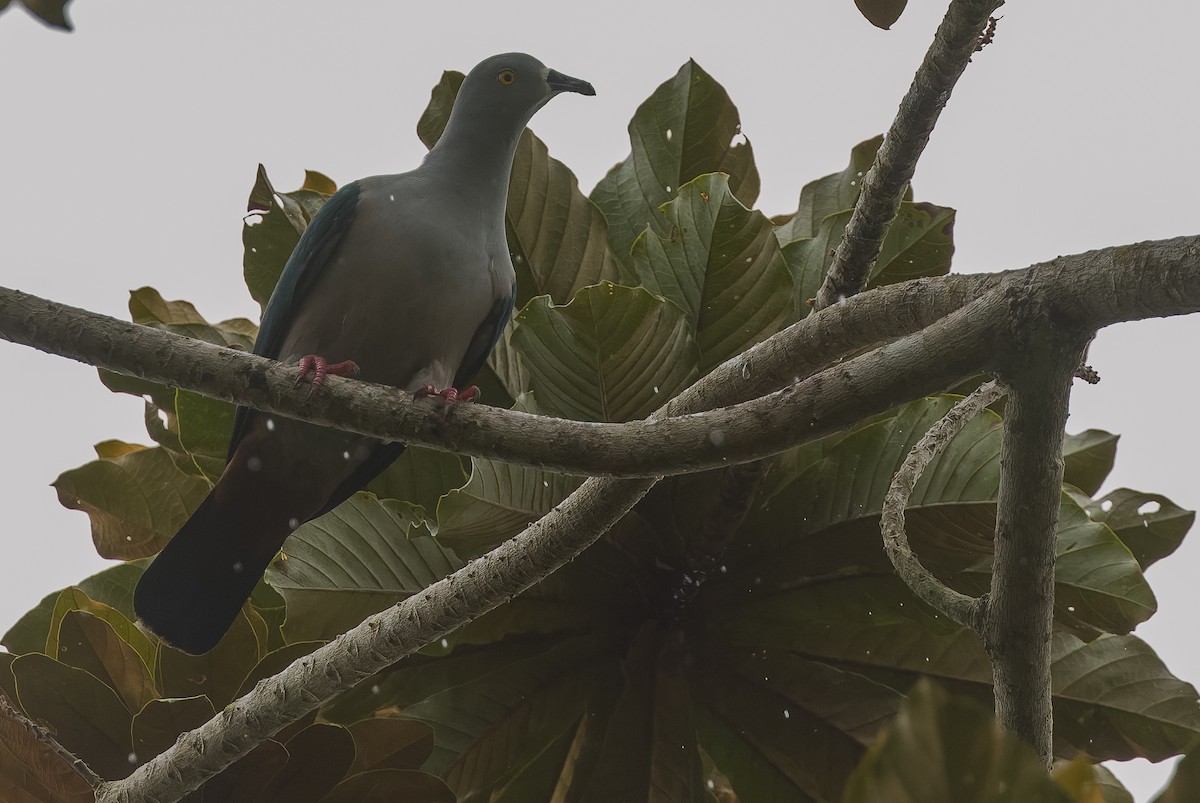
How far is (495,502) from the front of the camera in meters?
1.84

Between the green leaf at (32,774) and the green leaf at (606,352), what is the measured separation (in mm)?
1050

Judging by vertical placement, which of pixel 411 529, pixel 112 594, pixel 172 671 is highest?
pixel 411 529

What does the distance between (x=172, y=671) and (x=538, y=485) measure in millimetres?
824

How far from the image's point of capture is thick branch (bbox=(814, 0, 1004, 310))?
67.2 inches

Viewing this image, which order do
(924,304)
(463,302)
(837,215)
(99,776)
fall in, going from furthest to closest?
1. (463,302)
2. (837,215)
3. (99,776)
4. (924,304)

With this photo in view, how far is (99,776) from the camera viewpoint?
1.89 m

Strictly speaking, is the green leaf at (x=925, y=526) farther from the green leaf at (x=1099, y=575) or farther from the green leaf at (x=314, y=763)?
the green leaf at (x=314, y=763)

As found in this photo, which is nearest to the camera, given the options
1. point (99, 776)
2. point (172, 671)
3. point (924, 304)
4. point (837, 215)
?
point (924, 304)

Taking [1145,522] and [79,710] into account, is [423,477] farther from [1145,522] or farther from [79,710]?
[1145,522]

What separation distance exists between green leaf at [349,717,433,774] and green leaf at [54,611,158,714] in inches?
16.7

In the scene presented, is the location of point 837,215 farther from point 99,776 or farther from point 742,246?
point 99,776

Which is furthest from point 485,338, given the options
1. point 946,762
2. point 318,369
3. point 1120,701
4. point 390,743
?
point 946,762

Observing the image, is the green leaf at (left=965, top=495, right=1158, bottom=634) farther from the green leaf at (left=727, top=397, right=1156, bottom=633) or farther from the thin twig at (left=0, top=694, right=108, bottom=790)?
the thin twig at (left=0, top=694, right=108, bottom=790)

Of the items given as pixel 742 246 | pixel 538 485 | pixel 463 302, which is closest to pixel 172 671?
pixel 538 485
